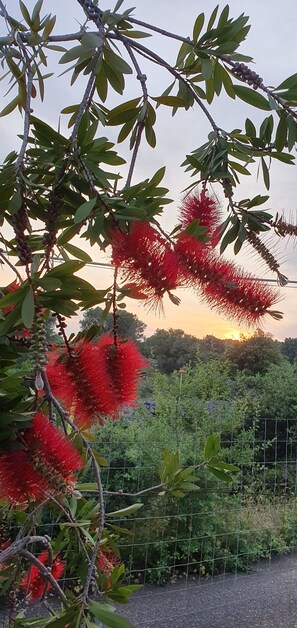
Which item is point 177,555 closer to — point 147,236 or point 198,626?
point 198,626

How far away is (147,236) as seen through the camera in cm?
44

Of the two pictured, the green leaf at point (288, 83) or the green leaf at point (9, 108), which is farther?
the green leaf at point (9, 108)

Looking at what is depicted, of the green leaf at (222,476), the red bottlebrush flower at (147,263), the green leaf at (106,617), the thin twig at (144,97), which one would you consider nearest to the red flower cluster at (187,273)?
the red bottlebrush flower at (147,263)

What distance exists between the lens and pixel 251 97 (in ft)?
2.06

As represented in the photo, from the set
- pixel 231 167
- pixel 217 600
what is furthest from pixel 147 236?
pixel 217 600

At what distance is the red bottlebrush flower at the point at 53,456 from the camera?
0.47 m

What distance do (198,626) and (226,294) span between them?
2.43m

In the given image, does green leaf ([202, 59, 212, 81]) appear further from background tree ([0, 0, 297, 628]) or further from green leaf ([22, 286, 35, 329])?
green leaf ([22, 286, 35, 329])

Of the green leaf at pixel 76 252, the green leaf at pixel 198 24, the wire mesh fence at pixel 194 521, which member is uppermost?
the green leaf at pixel 198 24

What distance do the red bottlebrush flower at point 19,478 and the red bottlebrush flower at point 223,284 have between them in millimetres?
185

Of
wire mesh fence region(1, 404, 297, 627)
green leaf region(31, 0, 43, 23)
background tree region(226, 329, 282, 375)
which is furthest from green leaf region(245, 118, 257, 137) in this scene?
background tree region(226, 329, 282, 375)

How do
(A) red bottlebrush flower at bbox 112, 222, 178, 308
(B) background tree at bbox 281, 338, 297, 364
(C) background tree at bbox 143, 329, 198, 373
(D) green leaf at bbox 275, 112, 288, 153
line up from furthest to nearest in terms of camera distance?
(B) background tree at bbox 281, 338, 297, 364, (C) background tree at bbox 143, 329, 198, 373, (D) green leaf at bbox 275, 112, 288, 153, (A) red bottlebrush flower at bbox 112, 222, 178, 308

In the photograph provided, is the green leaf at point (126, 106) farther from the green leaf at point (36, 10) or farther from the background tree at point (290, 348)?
the background tree at point (290, 348)

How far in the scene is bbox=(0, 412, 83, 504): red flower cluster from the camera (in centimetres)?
47
